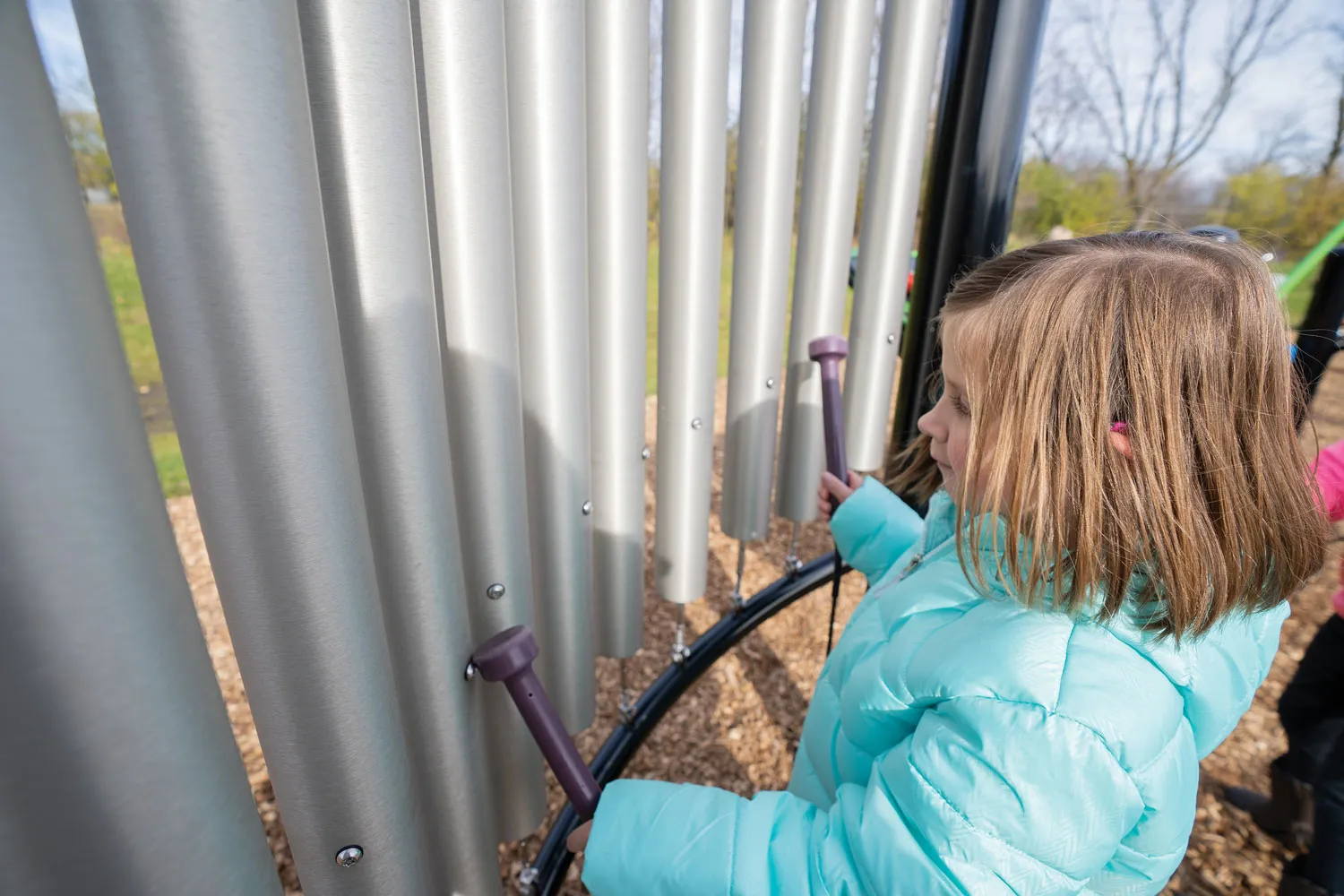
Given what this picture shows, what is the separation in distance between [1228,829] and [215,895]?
252cm

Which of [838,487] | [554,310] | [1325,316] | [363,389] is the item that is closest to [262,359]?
[363,389]

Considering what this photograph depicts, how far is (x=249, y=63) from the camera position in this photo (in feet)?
1.63

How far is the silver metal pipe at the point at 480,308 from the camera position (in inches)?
28.9

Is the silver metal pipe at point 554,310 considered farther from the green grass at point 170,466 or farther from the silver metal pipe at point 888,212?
the green grass at point 170,466

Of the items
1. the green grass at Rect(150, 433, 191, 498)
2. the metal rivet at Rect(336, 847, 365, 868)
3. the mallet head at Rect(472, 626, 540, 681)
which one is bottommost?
the green grass at Rect(150, 433, 191, 498)

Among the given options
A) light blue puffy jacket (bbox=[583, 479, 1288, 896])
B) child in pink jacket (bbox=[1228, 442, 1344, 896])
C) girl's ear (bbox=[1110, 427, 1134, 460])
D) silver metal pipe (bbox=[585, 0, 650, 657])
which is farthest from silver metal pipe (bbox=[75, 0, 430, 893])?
child in pink jacket (bbox=[1228, 442, 1344, 896])

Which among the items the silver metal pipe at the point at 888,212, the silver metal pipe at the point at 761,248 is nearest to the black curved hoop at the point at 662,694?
the silver metal pipe at the point at 761,248

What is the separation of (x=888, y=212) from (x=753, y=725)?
1.60m

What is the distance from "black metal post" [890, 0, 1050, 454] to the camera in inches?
66.4

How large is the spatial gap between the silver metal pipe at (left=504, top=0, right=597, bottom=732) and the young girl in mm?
438

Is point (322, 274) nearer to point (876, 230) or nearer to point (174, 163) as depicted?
point (174, 163)

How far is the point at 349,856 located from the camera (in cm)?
79

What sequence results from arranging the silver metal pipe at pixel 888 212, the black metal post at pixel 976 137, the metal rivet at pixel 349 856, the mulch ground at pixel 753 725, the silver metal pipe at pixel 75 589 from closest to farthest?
the silver metal pipe at pixel 75 589 < the metal rivet at pixel 349 856 < the silver metal pipe at pixel 888 212 < the black metal post at pixel 976 137 < the mulch ground at pixel 753 725

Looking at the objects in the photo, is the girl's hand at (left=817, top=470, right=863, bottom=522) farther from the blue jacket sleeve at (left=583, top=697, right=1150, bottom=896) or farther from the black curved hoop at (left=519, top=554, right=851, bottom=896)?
the blue jacket sleeve at (left=583, top=697, right=1150, bottom=896)
